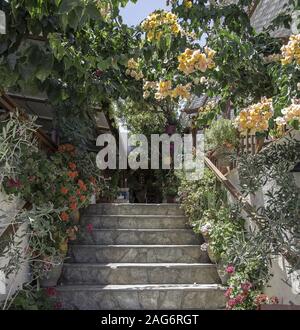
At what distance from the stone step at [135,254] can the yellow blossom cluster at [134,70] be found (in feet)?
8.32

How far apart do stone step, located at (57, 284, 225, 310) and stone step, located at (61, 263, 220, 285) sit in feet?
1.09

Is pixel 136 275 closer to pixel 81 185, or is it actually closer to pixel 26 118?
pixel 81 185

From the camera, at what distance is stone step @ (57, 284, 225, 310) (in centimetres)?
467

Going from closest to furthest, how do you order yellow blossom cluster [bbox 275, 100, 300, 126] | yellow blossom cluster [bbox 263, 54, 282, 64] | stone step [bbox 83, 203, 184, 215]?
yellow blossom cluster [bbox 275, 100, 300, 126] → yellow blossom cluster [bbox 263, 54, 282, 64] → stone step [bbox 83, 203, 184, 215]

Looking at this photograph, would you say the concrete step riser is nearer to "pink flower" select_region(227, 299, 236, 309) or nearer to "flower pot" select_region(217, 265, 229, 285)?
"flower pot" select_region(217, 265, 229, 285)

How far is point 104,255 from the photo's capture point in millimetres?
5574

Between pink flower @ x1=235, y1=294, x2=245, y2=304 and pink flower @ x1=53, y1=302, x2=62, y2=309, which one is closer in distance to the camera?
Result: pink flower @ x1=235, y1=294, x2=245, y2=304

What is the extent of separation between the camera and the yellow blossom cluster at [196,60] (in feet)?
9.30

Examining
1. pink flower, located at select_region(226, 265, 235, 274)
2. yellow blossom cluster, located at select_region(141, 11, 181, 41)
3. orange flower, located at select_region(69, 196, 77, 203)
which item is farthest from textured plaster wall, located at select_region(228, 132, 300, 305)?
orange flower, located at select_region(69, 196, 77, 203)

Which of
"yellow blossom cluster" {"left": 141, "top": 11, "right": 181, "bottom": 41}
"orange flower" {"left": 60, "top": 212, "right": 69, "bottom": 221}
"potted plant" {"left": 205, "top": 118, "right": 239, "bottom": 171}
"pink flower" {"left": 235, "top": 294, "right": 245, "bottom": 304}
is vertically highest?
"yellow blossom cluster" {"left": 141, "top": 11, "right": 181, "bottom": 41}

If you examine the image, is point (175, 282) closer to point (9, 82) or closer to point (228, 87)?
point (228, 87)

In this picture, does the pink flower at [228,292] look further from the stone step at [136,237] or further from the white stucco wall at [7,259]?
the white stucco wall at [7,259]

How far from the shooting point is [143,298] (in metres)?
4.72

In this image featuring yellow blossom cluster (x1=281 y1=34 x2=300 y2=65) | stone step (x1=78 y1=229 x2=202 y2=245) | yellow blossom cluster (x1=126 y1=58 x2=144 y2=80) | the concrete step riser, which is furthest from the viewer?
stone step (x1=78 y1=229 x2=202 y2=245)
